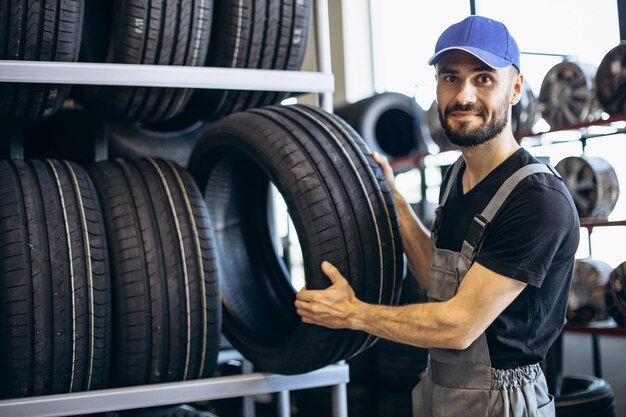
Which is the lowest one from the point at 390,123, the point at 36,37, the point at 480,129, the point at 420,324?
the point at 420,324

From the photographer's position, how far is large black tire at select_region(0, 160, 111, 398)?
2.12 metres

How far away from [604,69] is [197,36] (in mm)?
2558

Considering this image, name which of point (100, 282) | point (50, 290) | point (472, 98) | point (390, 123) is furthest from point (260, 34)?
point (390, 123)

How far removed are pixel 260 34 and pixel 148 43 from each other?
417mm

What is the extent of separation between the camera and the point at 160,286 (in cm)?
226

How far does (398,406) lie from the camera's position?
4.09 metres

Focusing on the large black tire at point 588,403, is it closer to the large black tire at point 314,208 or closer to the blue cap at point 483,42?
the large black tire at point 314,208

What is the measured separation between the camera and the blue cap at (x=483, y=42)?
6.59 ft

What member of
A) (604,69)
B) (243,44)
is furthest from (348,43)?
(243,44)

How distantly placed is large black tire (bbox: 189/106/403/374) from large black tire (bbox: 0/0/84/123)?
53cm

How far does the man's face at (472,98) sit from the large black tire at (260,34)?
78cm

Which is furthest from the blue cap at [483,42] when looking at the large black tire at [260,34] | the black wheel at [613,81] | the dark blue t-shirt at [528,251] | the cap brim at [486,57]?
the black wheel at [613,81]

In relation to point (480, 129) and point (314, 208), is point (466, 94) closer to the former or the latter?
point (480, 129)

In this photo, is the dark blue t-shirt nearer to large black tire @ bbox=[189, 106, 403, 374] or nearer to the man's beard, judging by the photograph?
the man's beard
